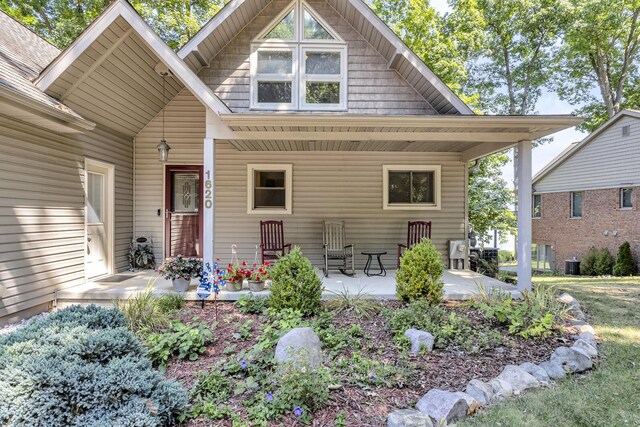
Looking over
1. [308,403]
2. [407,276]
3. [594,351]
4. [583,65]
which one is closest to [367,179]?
[407,276]

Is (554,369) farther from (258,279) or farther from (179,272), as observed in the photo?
(179,272)

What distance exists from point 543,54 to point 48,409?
20218 millimetres

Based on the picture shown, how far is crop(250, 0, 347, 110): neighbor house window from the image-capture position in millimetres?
6266

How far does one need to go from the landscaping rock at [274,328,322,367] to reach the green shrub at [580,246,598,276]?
14496mm

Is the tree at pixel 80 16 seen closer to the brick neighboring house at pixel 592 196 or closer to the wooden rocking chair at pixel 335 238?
the wooden rocking chair at pixel 335 238

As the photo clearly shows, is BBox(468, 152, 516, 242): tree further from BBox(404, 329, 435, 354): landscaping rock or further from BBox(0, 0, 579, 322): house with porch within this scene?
BBox(404, 329, 435, 354): landscaping rock

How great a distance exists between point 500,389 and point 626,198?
14.0 metres

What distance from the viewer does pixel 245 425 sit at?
2186 mm

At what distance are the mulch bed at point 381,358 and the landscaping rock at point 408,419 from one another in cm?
10

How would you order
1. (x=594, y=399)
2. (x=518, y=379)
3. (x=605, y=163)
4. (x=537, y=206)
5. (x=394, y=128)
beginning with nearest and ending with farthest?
(x=594, y=399)
(x=518, y=379)
(x=394, y=128)
(x=605, y=163)
(x=537, y=206)

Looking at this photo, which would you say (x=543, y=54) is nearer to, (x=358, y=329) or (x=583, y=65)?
(x=583, y=65)

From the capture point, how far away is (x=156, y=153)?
6.69 metres

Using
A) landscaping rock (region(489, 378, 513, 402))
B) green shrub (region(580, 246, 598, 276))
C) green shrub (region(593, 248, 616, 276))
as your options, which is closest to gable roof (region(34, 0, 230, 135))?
landscaping rock (region(489, 378, 513, 402))

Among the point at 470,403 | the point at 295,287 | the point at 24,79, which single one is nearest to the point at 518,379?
the point at 470,403
